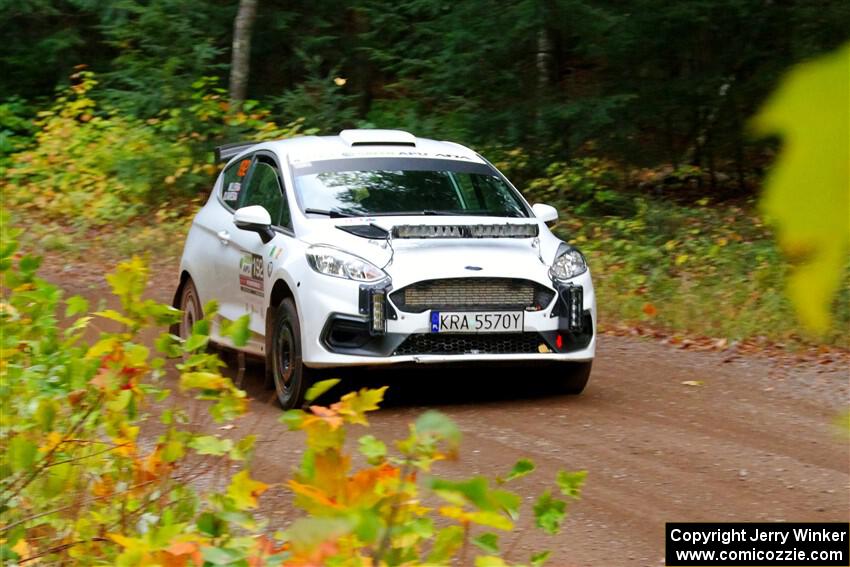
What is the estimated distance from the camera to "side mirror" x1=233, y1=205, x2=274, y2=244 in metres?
7.99

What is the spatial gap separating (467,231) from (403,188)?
2.99ft

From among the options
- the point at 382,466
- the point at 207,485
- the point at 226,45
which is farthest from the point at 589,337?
the point at 226,45

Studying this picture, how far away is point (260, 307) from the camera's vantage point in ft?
26.8

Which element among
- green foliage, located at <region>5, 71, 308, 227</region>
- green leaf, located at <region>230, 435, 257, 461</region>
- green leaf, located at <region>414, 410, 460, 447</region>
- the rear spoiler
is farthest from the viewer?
green foliage, located at <region>5, 71, 308, 227</region>

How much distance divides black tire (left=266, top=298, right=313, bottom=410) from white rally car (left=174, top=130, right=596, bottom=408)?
13 millimetres

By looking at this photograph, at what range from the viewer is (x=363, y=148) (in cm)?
874

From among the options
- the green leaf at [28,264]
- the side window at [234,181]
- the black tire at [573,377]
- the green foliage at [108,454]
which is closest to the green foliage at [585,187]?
the side window at [234,181]

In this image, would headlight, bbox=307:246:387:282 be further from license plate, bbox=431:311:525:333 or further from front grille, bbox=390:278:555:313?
license plate, bbox=431:311:525:333

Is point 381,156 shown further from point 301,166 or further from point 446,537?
point 446,537

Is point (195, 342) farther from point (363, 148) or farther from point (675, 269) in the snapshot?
point (675, 269)

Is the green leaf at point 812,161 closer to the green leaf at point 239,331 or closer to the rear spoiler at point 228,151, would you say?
the green leaf at point 239,331

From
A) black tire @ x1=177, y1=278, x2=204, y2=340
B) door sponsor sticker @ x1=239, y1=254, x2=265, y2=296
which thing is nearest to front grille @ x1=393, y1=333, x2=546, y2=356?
door sponsor sticker @ x1=239, y1=254, x2=265, y2=296

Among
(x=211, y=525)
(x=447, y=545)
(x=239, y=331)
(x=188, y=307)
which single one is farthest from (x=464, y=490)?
(x=188, y=307)

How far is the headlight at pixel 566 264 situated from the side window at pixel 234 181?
2.64 metres
